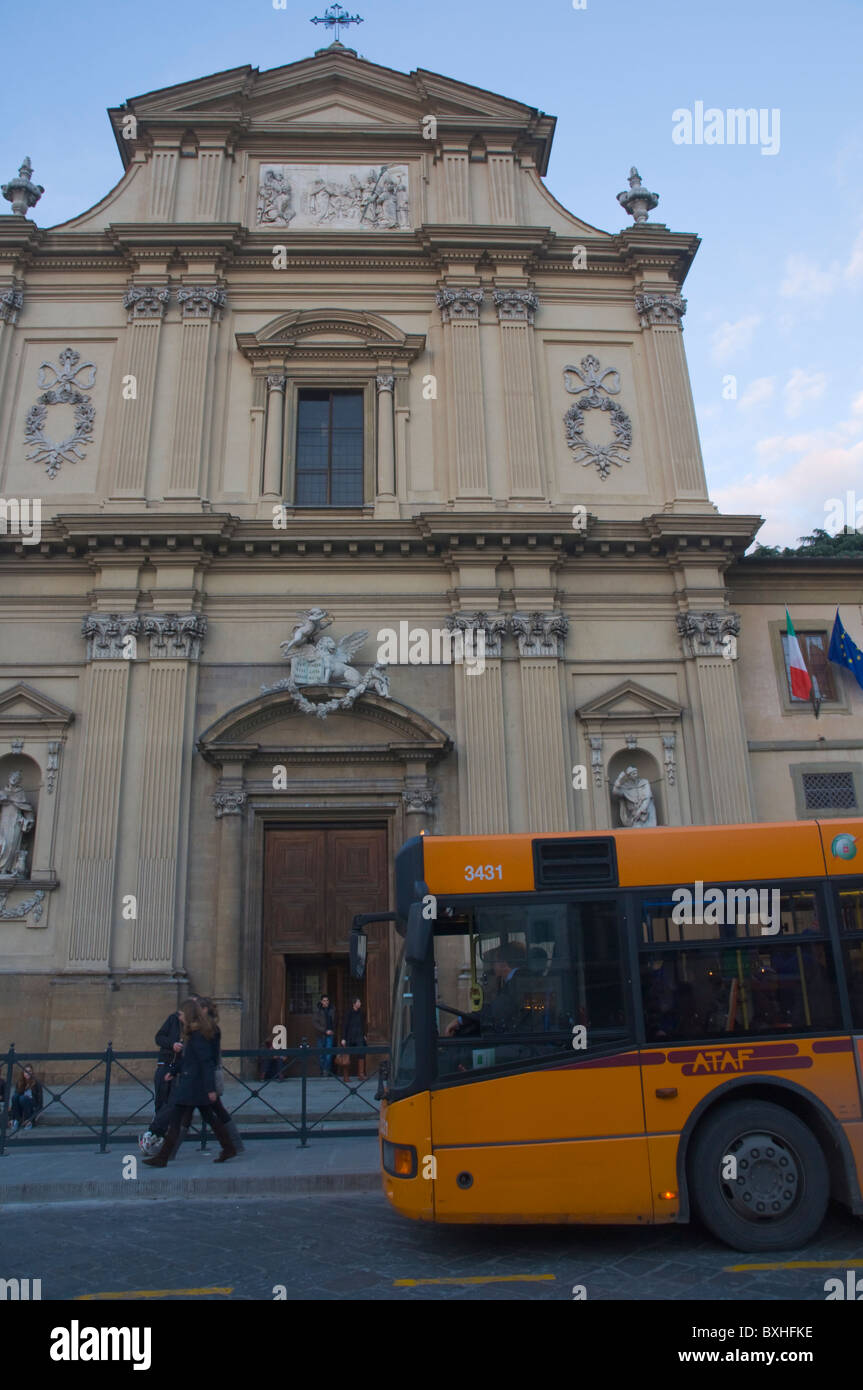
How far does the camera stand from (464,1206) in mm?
6680

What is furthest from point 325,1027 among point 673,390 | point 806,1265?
point 673,390

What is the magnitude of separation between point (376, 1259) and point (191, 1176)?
3.47 metres

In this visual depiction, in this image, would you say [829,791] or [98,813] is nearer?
[98,813]

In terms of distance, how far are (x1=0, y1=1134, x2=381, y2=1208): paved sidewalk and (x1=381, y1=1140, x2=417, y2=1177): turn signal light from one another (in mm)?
2323

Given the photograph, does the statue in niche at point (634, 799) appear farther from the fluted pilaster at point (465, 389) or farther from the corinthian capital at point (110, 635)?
the corinthian capital at point (110, 635)

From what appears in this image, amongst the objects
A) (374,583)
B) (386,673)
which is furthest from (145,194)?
(386,673)

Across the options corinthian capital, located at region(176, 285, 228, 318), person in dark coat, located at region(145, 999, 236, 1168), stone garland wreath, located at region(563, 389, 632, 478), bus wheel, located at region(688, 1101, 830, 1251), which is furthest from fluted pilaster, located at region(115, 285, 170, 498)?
bus wheel, located at region(688, 1101, 830, 1251)

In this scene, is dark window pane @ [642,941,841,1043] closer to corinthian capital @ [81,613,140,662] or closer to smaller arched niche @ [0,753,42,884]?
smaller arched niche @ [0,753,42,884]

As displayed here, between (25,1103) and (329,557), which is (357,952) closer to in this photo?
(25,1103)

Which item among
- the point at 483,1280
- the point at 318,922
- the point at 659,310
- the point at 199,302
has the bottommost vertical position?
the point at 483,1280

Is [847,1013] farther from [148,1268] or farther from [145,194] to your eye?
[145,194]

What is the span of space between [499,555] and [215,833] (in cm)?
779

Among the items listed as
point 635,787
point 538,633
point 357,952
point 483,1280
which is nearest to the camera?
point 483,1280

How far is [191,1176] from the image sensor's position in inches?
368
